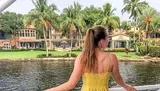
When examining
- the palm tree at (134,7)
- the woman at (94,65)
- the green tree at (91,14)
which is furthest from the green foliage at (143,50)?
→ the woman at (94,65)

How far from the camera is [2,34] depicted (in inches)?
950

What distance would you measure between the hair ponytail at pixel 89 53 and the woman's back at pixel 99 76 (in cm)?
2

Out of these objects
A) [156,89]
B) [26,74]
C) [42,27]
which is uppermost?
[42,27]

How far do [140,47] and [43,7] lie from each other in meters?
8.14

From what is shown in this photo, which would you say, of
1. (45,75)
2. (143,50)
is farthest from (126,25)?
(45,75)

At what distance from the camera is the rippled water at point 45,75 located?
14430mm

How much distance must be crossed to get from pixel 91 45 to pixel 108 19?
77.4 ft

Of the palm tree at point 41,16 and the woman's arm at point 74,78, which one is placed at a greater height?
the palm tree at point 41,16

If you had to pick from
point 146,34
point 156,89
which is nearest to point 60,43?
point 146,34

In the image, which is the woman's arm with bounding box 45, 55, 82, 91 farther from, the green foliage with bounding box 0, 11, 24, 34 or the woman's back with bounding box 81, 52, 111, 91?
the green foliage with bounding box 0, 11, 24, 34

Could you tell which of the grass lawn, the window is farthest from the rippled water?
the window

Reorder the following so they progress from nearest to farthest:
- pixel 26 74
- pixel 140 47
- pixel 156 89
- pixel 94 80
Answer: pixel 94 80, pixel 156 89, pixel 26 74, pixel 140 47

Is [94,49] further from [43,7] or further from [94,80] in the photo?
[43,7]

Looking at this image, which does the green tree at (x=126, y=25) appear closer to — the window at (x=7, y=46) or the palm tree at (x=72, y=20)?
the palm tree at (x=72, y=20)
